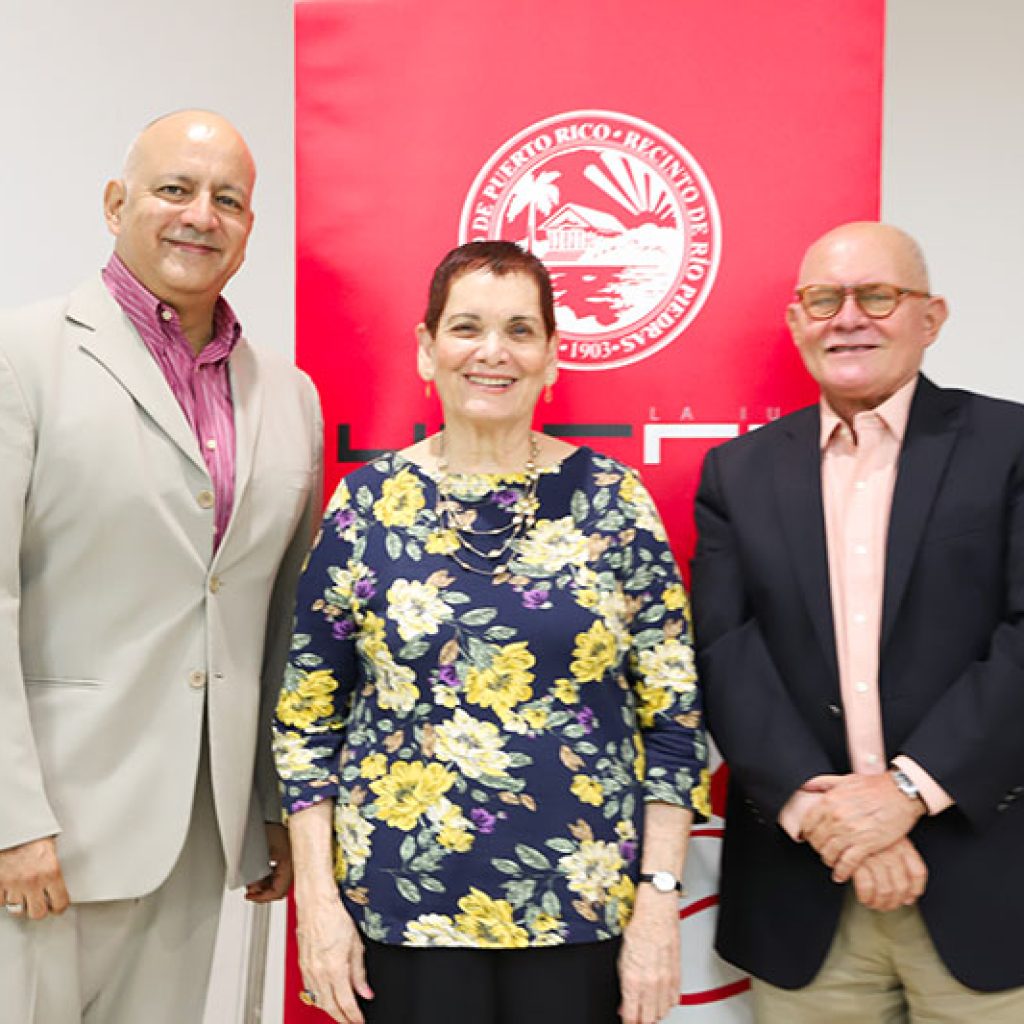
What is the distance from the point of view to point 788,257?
→ 208cm

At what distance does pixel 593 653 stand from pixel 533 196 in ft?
3.15

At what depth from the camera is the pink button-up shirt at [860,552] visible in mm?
1687

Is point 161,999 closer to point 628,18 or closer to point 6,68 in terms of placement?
point 628,18

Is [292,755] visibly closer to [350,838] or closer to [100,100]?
[350,838]

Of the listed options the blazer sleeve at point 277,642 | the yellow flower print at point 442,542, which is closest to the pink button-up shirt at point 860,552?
the yellow flower print at point 442,542

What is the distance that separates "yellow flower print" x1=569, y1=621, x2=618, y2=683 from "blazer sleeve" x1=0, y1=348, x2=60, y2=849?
75cm

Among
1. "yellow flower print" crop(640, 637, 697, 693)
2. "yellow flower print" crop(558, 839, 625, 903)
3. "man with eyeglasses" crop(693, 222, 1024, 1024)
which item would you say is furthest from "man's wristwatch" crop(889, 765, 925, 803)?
"yellow flower print" crop(558, 839, 625, 903)

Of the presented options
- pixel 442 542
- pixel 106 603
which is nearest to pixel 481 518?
pixel 442 542

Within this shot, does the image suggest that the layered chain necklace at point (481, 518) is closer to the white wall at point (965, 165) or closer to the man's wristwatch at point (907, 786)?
the man's wristwatch at point (907, 786)

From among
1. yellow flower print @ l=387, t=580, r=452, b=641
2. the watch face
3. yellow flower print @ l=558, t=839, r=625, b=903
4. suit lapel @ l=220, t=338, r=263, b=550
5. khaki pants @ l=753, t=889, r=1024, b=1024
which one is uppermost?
suit lapel @ l=220, t=338, r=263, b=550

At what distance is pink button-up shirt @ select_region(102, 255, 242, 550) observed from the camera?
5.60 feet

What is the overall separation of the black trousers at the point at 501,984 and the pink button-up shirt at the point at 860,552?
38 centimetres

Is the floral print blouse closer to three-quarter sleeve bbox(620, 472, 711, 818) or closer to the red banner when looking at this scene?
three-quarter sleeve bbox(620, 472, 711, 818)

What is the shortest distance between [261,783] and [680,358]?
107cm
